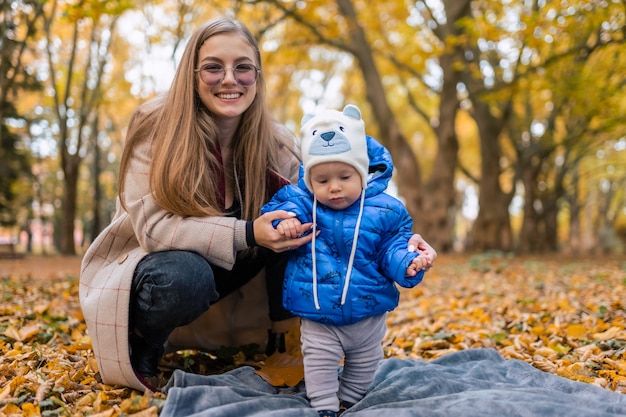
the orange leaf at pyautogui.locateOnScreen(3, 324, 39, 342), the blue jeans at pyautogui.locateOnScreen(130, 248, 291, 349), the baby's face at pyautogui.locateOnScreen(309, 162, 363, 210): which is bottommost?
the orange leaf at pyautogui.locateOnScreen(3, 324, 39, 342)

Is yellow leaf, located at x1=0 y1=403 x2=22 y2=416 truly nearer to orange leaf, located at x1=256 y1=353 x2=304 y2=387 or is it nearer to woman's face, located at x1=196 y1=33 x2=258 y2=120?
orange leaf, located at x1=256 y1=353 x2=304 y2=387

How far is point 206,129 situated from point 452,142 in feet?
29.3

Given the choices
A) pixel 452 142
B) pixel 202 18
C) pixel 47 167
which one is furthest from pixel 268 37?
pixel 47 167

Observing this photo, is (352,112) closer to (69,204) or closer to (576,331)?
(576,331)

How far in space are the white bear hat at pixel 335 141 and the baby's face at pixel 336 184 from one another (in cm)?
3

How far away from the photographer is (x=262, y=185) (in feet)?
8.68

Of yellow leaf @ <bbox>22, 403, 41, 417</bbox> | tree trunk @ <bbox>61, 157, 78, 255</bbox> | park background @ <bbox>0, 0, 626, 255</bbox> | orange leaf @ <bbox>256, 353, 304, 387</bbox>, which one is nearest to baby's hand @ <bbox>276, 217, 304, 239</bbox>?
orange leaf @ <bbox>256, 353, 304, 387</bbox>

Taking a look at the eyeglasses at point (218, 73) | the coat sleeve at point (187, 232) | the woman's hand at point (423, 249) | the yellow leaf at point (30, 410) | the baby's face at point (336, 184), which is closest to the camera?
the yellow leaf at point (30, 410)

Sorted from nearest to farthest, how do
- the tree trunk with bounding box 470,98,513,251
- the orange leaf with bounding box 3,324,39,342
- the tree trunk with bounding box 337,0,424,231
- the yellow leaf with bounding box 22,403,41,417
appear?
the yellow leaf with bounding box 22,403,41,417 < the orange leaf with bounding box 3,324,39,342 < the tree trunk with bounding box 337,0,424,231 < the tree trunk with bounding box 470,98,513,251

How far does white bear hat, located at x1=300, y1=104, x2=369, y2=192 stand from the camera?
7.14 feet

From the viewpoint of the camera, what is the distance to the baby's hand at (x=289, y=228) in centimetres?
217

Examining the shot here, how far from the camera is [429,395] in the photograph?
7.68ft

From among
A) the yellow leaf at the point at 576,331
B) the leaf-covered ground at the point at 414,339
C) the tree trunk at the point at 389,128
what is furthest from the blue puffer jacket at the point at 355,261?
the tree trunk at the point at 389,128

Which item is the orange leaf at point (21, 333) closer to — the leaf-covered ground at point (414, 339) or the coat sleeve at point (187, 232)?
the leaf-covered ground at point (414, 339)
